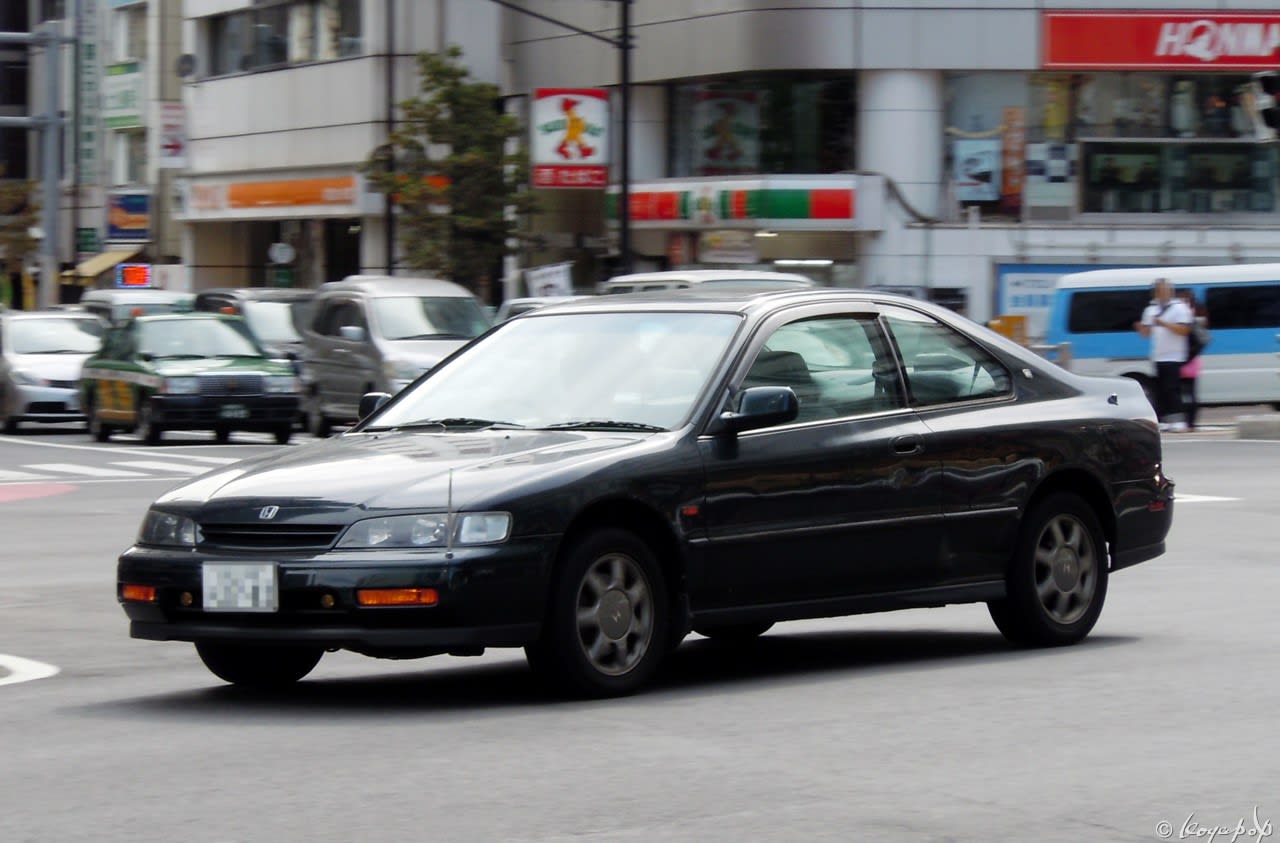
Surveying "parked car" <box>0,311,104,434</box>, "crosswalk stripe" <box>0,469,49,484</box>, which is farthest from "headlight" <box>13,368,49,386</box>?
"crosswalk stripe" <box>0,469,49,484</box>

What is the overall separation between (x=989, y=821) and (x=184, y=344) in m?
22.8

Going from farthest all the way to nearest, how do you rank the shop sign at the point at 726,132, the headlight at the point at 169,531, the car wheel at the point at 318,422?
the shop sign at the point at 726,132
the car wheel at the point at 318,422
the headlight at the point at 169,531

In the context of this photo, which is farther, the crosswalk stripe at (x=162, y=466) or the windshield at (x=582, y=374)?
the crosswalk stripe at (x=162, y=466)

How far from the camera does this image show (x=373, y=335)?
27359 mm

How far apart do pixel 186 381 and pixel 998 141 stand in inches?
754

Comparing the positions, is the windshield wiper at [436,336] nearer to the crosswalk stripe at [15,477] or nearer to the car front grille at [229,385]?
the car front grille at [229,385]

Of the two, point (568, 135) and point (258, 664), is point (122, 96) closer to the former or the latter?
point (568, 135)

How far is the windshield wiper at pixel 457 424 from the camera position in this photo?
28.1ft

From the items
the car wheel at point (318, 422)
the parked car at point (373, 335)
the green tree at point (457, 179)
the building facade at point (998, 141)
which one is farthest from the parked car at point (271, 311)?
the building facade at point (998, 141)

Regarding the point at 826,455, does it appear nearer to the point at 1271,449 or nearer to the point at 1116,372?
the point at 1271,449

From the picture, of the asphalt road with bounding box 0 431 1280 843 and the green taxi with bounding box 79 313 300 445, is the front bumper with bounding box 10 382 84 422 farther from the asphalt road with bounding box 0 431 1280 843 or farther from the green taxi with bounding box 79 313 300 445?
the asphalt road with bounding box 0 431 1280 843

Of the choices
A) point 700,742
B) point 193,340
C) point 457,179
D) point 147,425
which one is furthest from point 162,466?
point 457,179

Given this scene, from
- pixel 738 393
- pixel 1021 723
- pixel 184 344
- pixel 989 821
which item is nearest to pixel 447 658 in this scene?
pixel 738 393

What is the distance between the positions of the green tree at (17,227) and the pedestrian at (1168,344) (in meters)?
45.7
